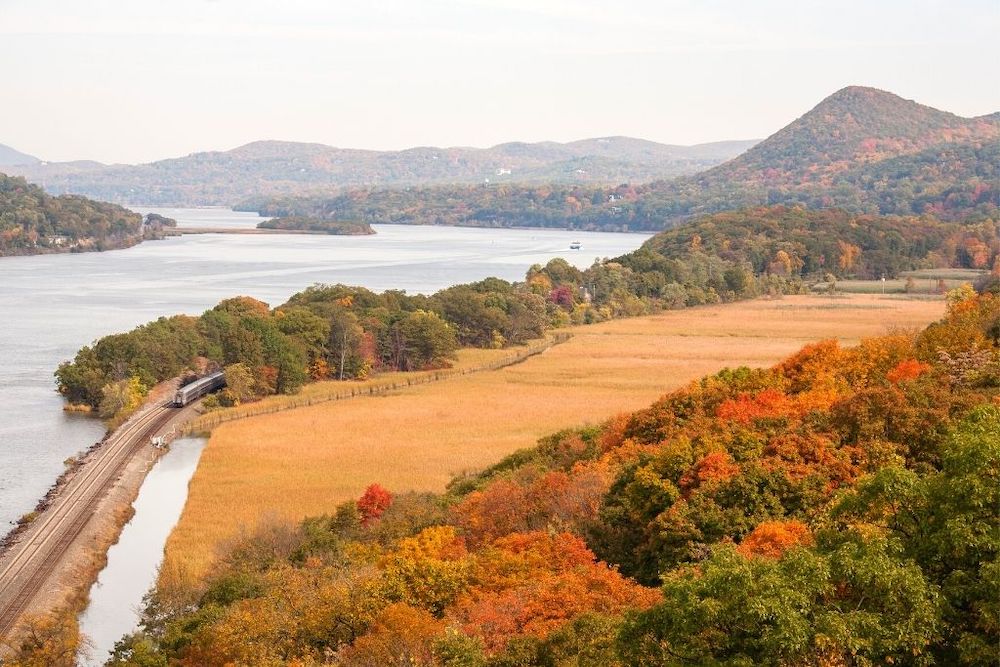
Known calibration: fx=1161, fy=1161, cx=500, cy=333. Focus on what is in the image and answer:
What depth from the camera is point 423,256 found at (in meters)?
172

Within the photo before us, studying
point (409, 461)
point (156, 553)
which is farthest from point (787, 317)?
point (156, 553)

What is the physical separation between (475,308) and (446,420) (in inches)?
1090

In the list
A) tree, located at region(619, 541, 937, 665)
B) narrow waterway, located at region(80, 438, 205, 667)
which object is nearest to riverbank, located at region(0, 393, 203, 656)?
narrow waterway, located at region(80, 438, 205, 667)

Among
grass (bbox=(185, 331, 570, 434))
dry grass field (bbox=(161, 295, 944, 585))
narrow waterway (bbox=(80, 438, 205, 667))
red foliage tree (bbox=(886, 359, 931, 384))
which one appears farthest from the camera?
grass (bbox=(185, 331, 570, 434))

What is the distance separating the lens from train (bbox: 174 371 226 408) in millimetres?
58312

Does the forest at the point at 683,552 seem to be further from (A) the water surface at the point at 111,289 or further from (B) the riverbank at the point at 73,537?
(A) the water surface at the point at 111,289

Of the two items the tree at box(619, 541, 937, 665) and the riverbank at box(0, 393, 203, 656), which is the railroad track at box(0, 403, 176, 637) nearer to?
the riverbank at box(0, 393, 203, 656)

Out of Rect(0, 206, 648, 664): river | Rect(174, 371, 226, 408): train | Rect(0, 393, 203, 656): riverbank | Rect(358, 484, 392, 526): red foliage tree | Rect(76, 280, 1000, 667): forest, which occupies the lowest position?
Rect(0, 206, 648, 664): river

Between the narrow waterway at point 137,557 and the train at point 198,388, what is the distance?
26.5 ft

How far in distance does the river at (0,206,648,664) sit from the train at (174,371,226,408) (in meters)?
4.54

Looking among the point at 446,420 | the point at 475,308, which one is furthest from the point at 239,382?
the point at 475,308

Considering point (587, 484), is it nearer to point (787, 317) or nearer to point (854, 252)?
point (787, 317)

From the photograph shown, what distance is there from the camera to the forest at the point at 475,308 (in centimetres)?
6231

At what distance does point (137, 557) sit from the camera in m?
35.1
